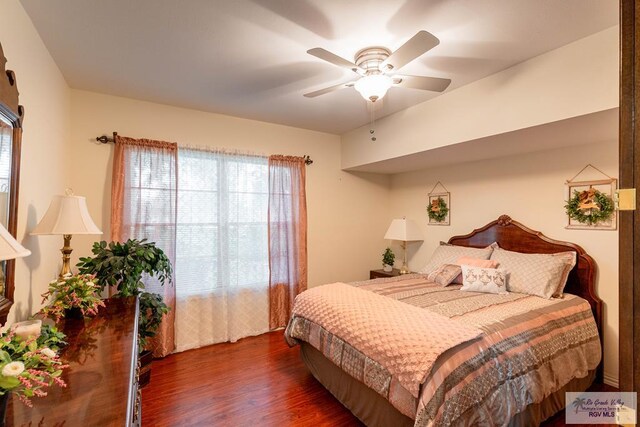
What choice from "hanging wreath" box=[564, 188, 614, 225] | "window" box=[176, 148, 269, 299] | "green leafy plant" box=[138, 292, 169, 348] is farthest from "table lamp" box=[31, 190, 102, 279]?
"hanging wreath" box=[564, 188, 614, 225]

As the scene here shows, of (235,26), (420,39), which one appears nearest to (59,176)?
(235,26)

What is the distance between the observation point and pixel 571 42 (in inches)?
77.0

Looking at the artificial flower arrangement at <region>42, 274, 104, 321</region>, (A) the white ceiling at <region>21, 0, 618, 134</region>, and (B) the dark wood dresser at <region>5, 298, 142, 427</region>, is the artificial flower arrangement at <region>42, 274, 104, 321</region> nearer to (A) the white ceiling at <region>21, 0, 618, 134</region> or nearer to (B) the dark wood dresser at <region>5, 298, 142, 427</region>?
(B) the dark wood dresser at <region>5, 298, 142, 427</region>

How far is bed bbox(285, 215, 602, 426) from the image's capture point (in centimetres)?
156

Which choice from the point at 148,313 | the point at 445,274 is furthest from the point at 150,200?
the point at 445,274

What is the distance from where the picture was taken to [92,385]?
98cm

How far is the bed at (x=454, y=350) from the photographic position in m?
1.56

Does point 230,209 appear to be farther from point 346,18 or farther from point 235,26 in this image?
point 346,18

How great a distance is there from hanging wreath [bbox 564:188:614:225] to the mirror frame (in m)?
3.87

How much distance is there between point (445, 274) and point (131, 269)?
109 inches

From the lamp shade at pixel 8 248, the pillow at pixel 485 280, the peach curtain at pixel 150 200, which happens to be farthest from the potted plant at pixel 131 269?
the pillow at pixel 485 280

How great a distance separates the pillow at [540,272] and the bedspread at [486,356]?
105 mm

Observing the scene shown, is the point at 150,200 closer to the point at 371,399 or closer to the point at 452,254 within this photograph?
the point at 371,399

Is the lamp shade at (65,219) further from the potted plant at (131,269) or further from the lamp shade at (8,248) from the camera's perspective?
the lamp shade at (8,248)
